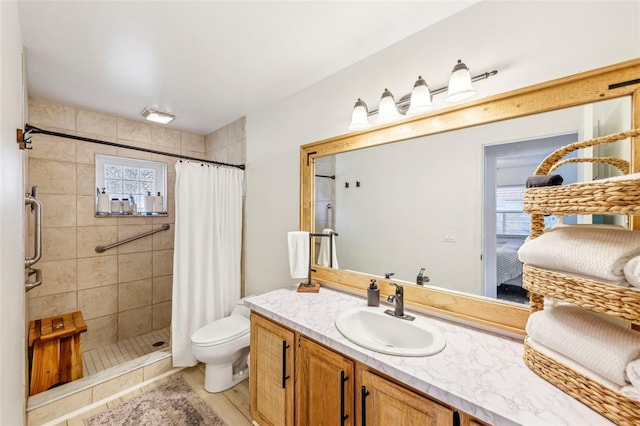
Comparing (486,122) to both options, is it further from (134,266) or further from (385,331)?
(134,266)

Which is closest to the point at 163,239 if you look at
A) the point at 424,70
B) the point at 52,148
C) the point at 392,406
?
the point at 52,148

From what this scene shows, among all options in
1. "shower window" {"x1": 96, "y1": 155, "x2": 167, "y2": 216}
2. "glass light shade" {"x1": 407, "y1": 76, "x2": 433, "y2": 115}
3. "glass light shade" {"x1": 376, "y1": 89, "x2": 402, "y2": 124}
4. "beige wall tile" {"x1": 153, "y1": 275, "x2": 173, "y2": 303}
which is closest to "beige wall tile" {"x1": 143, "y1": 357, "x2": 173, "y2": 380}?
"beige wall tile" {"x1": 153, "y1": 275, "x2": 173, "y2": 303}

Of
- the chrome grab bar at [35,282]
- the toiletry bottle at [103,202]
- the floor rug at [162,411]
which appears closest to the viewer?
the floor rug at [162,411]

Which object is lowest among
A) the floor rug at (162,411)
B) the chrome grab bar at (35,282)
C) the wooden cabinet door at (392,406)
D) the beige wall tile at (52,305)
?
the floor rug at (162,411)

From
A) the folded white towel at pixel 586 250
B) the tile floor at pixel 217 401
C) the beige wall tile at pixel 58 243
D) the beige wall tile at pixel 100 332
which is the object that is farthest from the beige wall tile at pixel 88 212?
the folded white towel at pixel 586 250

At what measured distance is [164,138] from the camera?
3.10 metres

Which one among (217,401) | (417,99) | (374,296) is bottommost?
(217,401)

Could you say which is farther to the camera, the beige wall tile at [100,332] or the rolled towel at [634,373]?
the beige wall tile at [100,332]

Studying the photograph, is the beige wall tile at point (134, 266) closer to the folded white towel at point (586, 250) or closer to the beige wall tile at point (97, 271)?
the beige wall tile at point (97, 271)

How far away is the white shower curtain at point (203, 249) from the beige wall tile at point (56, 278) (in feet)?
3.64

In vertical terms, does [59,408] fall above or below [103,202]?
below

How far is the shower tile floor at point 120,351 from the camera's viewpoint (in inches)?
93.0

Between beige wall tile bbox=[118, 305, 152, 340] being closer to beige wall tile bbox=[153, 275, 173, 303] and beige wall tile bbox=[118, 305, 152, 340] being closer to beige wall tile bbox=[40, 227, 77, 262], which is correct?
beige wall tile bbox=[153, 275, 173, 303]

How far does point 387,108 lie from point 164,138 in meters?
2.75
